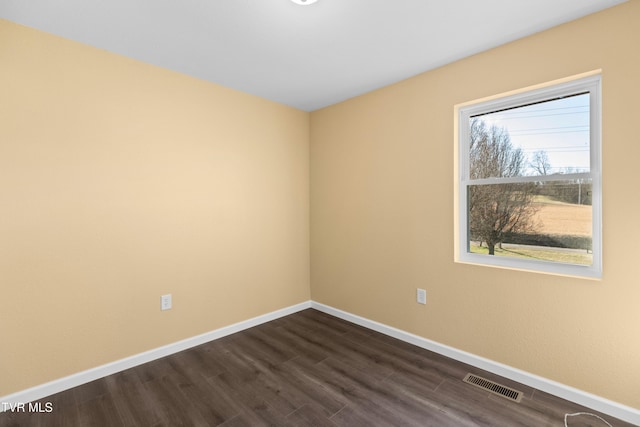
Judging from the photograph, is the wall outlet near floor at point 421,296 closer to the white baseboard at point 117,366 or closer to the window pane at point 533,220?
the window pane at point 533,220

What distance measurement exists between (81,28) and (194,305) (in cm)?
226

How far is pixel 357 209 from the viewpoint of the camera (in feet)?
10.6

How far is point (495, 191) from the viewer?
2385 millimetres

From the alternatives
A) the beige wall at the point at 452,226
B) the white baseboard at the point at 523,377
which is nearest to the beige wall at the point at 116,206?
the beige wall at the point at 452,226

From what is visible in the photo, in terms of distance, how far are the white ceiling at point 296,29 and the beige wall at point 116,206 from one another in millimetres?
260

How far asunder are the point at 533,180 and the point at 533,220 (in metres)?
0.29

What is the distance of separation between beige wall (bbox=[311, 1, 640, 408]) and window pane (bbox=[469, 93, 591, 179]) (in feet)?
0.62

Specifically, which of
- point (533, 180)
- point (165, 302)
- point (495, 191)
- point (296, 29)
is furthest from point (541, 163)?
point (165, 302)

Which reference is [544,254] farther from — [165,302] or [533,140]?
[165,302]

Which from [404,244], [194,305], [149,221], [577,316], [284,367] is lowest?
[284,367]

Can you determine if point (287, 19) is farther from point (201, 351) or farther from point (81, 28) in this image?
point (201, 351)

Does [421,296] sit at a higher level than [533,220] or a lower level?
lower

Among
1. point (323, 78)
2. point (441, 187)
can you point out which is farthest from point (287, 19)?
point (441, 187)

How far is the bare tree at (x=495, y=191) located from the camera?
2.26 m
